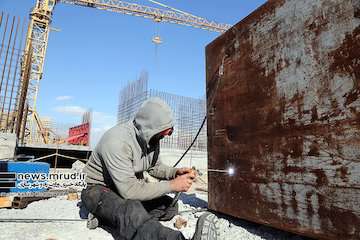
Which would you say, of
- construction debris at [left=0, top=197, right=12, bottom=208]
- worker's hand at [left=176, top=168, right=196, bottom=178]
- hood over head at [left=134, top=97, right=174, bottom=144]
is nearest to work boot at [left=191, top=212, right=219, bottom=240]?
worker's hand at [left=176, top=168, right=196, bottom=178]

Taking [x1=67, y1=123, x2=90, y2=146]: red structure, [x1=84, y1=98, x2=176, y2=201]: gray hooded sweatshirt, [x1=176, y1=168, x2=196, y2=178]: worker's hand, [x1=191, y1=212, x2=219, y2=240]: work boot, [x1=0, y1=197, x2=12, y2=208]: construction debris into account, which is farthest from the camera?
[x1=67, y1=123, x2=90, y2=146]: red structure

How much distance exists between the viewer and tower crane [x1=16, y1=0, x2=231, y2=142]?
664cm

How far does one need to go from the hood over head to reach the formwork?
2.68 feet

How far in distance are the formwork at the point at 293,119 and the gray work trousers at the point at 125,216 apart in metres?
0.91

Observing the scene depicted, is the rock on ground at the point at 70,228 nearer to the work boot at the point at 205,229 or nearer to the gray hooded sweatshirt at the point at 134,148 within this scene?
the gray hooded sweatshirt at the point at 134,148

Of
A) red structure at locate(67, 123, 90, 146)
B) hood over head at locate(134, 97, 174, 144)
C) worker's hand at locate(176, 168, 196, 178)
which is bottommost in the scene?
worker's hand at locate(176, 168, 196, 178)

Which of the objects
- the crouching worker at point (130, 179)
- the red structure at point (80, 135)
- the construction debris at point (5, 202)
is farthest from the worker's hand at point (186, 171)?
the red structure at point (80, 135)

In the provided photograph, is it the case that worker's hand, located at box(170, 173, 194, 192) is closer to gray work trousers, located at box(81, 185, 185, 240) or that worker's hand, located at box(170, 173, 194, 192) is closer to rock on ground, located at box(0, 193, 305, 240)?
gray work trousers, located at box(81, 185, 185, 240)

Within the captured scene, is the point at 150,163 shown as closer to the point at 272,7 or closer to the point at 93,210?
the point at 93,210

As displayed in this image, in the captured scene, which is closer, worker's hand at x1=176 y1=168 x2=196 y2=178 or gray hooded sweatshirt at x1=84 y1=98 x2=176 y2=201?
gray hooded sweatshirt at x1=84 y1=98 x2=176 y2=201

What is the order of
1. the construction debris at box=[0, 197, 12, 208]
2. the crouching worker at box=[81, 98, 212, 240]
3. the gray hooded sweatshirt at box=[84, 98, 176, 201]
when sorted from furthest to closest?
the construction debris at box=[0, 197, 12, 208] → the gray hooded sweatshirt at box=[84, 98, 176, 201] → the crouching worker at box=[81, 98, 212, 240]

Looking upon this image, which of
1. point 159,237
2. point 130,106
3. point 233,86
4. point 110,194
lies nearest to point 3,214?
point 110,194

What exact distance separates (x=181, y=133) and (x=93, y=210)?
37.4 feet

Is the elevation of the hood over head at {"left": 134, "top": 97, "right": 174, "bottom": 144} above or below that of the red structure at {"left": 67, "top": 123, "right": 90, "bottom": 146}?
below
